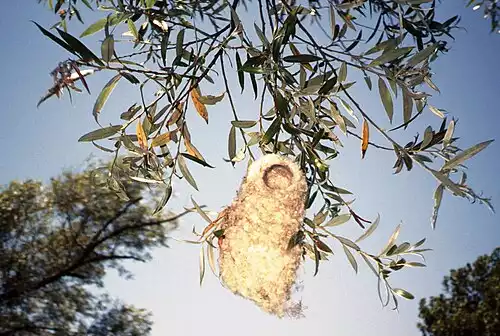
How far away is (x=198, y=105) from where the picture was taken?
1314 millimetres

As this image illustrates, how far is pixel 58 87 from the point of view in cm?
115

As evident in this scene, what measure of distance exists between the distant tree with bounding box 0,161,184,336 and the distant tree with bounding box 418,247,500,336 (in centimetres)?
547

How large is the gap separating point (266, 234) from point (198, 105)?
13.4 inches

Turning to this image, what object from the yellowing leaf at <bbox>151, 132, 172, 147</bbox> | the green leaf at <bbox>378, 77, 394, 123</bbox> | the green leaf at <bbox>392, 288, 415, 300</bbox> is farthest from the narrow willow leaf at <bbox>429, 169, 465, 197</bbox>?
the yellowing leaf at <bbox>151, 132, 172, 147</bbox>

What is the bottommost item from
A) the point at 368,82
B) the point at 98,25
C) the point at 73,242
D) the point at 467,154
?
the point at 467,154

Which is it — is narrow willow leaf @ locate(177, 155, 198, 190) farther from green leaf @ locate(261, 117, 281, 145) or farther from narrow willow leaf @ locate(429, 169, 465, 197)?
narrow willow leaf @ locate(429, 169, 465, 197)

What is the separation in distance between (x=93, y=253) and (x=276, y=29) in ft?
23.3

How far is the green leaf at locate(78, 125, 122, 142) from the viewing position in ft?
4.04

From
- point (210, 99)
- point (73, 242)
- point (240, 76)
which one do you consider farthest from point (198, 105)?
point (73, 242)

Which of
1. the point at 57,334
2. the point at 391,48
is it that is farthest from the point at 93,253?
the point at 391,48

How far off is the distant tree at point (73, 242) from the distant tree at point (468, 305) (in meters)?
5.47

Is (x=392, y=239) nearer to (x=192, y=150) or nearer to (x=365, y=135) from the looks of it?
(x=365, y=135)

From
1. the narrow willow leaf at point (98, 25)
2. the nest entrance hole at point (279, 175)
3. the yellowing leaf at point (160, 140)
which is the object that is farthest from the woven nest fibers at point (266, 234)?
the narrow willow leaf at point (98, 25)

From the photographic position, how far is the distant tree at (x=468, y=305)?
946 cm
